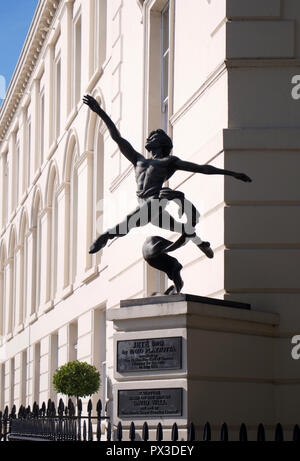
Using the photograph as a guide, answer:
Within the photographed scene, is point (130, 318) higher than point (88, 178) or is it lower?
lower

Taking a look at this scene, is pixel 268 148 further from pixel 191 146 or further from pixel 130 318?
pixel 130 318

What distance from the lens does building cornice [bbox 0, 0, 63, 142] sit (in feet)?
103

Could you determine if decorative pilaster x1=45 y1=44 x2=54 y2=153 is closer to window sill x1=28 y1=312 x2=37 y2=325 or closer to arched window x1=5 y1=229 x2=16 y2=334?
window sill x1=28 y1=312 x2=37 y2=325

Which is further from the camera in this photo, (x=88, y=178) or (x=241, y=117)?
(x=88, y=178)

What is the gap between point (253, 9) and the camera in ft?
44.8

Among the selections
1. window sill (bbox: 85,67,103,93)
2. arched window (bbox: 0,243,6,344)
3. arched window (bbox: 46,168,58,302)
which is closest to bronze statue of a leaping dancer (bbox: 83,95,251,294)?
window sill (bbox: 85,67,103,93)

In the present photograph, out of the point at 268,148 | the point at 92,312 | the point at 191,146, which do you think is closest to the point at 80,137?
the point at 92,312

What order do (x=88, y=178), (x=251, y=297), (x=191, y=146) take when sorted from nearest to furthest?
(x=251, y=297)
(x=191, y=146)
(x=88, y=178)

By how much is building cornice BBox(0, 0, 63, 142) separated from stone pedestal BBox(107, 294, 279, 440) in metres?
20.0

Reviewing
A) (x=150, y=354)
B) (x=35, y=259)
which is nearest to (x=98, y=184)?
(x=35, y=259)

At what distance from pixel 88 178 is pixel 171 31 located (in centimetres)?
875

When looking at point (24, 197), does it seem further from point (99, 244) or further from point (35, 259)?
point (99, 244)

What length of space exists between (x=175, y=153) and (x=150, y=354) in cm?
462

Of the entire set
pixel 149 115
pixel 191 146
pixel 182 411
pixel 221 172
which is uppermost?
pixel 149 115
